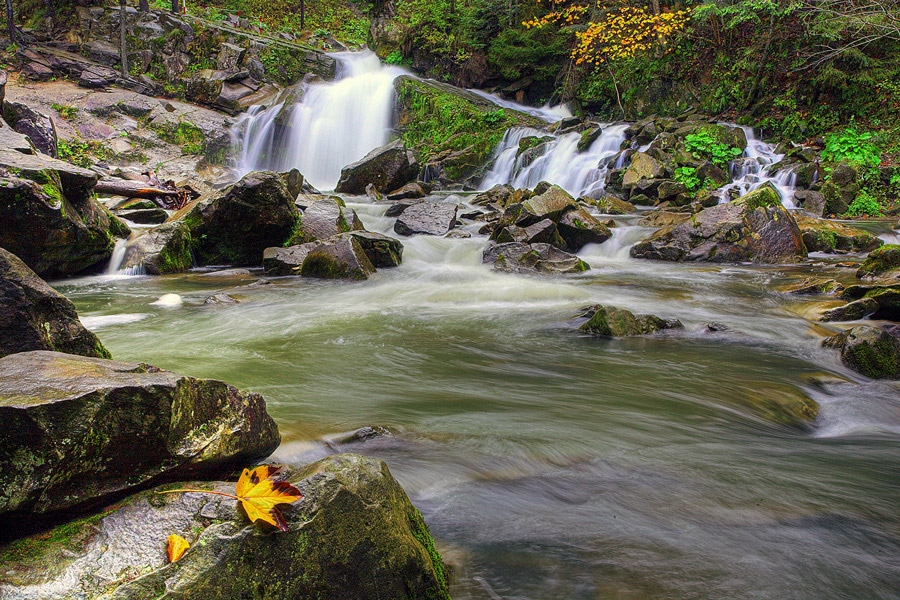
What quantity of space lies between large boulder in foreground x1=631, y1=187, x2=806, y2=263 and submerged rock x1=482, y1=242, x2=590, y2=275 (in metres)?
1.86

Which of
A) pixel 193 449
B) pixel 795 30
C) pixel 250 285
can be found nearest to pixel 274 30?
pixel 795 30

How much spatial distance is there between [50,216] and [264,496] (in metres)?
7.76

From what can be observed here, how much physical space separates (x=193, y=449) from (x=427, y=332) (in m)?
4.35

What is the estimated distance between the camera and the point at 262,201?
364 inches

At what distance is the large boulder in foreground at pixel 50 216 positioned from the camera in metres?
6.93

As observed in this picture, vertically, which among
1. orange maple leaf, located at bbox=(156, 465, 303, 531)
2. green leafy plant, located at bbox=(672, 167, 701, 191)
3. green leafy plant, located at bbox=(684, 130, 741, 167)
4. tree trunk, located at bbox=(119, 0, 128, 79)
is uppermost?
tree trunk, located at bbox=(119, 0, 128, 79)

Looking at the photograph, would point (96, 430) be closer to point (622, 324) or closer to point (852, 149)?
point (622, 324)

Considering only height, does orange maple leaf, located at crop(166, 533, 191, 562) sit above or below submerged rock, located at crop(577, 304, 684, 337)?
above

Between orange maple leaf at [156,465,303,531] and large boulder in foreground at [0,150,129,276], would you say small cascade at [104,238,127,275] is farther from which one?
orange maple leaf at [156,465,303,531]

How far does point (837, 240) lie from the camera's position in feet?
32.6

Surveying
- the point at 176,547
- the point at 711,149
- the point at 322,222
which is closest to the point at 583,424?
the point at 176,547

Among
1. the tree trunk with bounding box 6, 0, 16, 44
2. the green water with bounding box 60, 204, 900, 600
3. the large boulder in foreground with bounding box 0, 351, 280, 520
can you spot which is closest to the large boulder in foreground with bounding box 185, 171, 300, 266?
the green water with bounding box 60, 204, 900, 600

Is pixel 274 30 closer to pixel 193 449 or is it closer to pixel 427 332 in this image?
pixel 427 332

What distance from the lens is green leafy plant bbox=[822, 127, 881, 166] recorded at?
13297 mm
